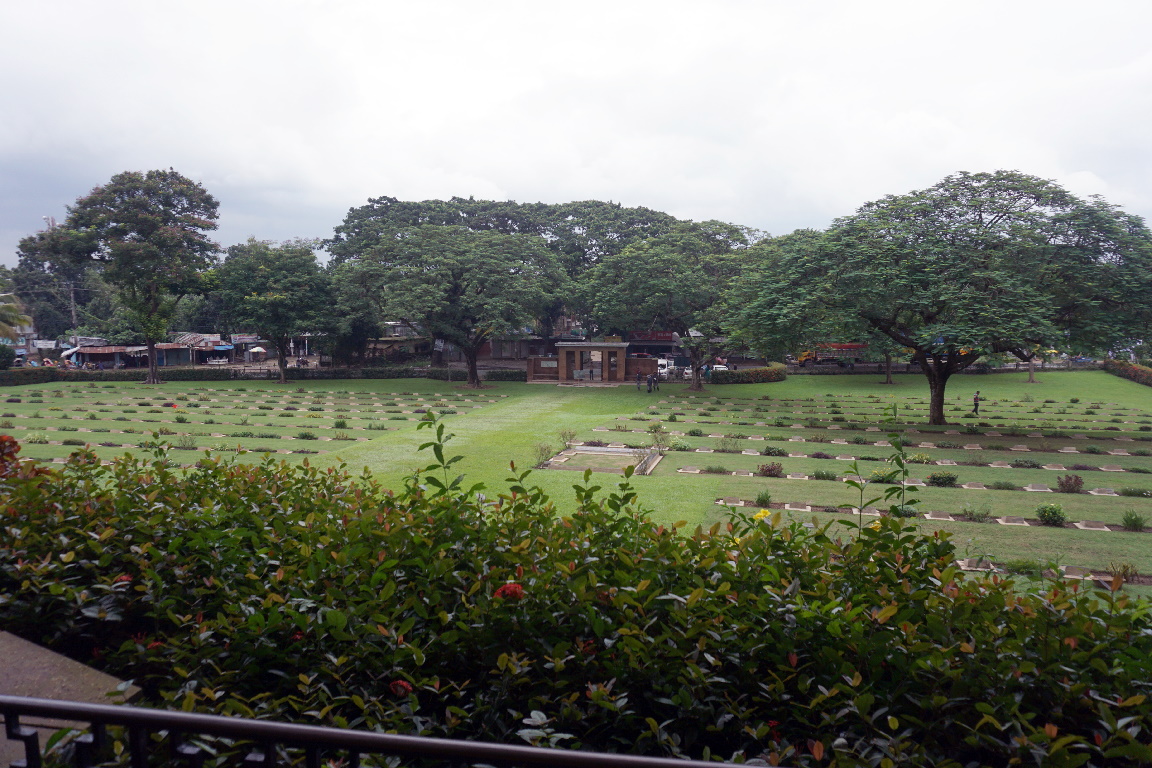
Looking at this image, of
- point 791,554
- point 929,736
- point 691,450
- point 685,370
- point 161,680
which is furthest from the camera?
point 685,370

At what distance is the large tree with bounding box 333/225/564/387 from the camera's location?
31.9 m

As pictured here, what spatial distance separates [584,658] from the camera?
2557mm

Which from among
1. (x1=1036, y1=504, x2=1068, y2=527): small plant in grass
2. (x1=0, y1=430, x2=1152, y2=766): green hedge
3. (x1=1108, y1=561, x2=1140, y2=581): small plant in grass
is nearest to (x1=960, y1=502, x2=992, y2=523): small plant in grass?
(x1=1036, y1=504, x2=1068, y2=527): small plant in grass

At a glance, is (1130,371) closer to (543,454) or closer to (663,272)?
(663,272)

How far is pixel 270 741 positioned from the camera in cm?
180

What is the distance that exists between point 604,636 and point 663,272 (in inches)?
1180

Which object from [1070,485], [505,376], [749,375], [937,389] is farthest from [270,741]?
[505,376]

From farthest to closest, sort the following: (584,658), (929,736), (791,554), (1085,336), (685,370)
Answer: (685,370)
(1085,336)
(791,554)
(584,658)
(929,736)

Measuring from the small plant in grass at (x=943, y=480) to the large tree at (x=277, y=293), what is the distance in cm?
3069

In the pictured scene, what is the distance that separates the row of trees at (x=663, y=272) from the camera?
1816cm

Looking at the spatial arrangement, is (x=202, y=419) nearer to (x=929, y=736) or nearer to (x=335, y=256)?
(x=929, y=736)

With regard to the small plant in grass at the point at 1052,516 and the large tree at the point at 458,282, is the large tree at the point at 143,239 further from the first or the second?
the small plant in grass at the point at 1052,516

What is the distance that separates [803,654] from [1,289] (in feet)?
186

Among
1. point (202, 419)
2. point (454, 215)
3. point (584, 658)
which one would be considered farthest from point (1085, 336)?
point (454, 215)
